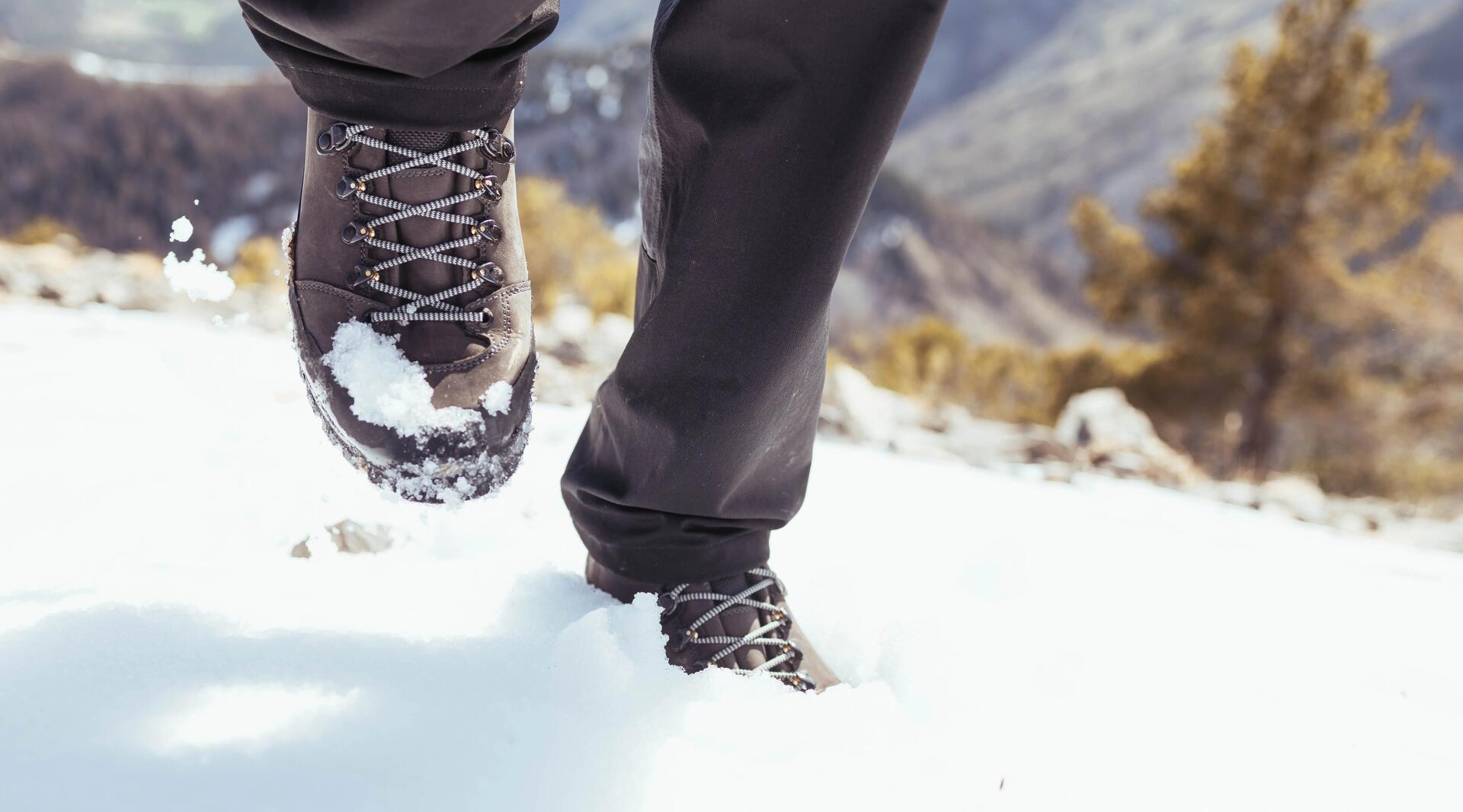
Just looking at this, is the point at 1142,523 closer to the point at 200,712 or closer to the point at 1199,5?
the point at 200,712

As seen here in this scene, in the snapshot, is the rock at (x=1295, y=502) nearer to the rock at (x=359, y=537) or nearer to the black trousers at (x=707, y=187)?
the black trousers at (x=707, y=187)

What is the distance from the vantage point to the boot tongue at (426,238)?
70 cm

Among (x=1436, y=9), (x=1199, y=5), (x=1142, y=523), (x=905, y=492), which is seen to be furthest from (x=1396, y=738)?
(x=1199, y=5)

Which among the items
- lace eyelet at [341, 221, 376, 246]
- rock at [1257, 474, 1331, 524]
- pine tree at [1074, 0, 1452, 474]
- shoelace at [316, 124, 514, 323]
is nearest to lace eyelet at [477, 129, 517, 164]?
shoelace at [316, 124, 514, 323]

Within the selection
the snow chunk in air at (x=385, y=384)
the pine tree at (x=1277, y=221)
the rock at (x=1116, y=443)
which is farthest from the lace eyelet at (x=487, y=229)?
the pine tree at (x=1277, y=221)

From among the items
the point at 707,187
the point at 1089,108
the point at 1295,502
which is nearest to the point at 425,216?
the point at 707,187

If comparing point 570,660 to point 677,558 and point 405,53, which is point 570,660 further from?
point 405,53

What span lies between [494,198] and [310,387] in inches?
8.7

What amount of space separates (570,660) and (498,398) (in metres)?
0.24

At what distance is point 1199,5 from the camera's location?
63438 millimetres

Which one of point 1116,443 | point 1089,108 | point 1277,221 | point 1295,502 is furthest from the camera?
point 1089,108

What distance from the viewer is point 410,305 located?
2.43ft

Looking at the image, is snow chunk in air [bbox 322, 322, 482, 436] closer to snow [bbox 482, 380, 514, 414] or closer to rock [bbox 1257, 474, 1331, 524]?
snow [bbox 482, 380, 514, 414]

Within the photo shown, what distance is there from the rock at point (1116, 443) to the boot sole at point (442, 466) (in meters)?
1.98
